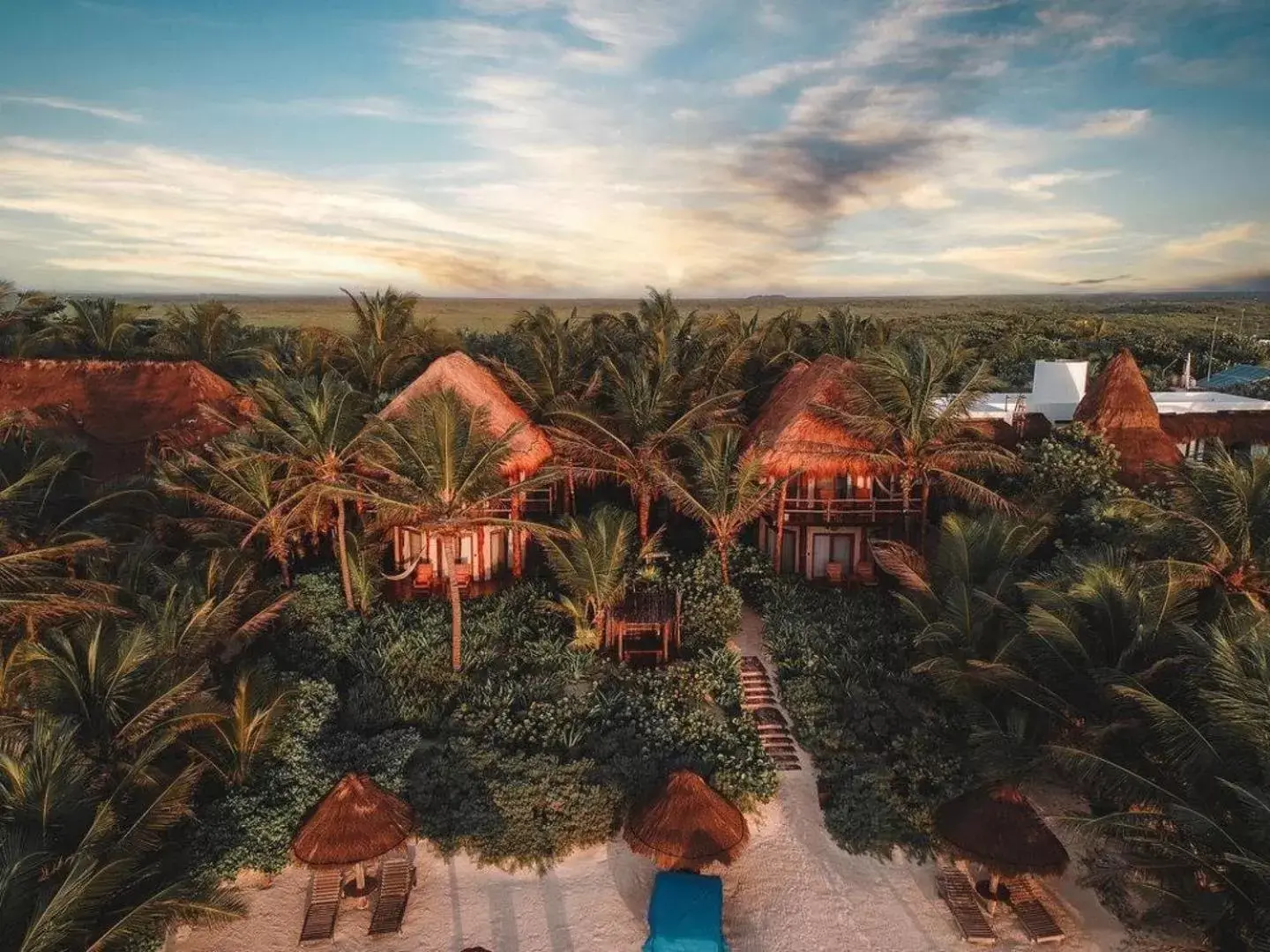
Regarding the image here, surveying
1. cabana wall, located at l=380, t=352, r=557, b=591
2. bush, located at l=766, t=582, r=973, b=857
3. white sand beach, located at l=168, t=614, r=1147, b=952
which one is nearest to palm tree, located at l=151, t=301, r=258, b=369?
cabana wall, located at l=380, t=352, r=557, b=591

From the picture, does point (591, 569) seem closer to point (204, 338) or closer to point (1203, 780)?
point (1203, 780)

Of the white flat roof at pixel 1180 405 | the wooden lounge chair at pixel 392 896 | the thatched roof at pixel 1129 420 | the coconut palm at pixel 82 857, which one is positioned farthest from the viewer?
the white flat roof at pixel 1180 405

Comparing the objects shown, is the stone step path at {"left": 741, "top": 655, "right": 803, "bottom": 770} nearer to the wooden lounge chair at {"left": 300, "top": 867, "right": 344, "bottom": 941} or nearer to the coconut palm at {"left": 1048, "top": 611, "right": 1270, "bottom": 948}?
the coconut palm at {"left": 1048, "top": 611, "right": 1270, "bottom": 948}

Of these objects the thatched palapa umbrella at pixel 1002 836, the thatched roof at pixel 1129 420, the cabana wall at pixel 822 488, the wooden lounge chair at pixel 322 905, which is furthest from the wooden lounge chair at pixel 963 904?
the thatched roof at pixel 1129 420

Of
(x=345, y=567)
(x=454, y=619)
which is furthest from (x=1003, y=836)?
(x=345, y=567)

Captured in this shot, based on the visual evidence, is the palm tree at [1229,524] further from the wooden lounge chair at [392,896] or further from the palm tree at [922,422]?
the wooden lounge chair at [392,896]

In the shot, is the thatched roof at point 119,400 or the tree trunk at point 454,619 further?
the thatched roof at point 119,400

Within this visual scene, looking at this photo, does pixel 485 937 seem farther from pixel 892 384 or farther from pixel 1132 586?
pixel 892 384
